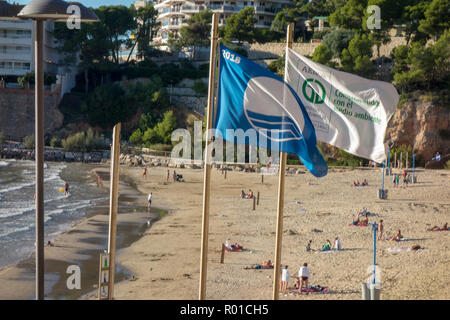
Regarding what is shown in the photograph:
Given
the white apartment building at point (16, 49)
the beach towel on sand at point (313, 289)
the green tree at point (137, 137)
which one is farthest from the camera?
the white apartment building at point (16, 49)

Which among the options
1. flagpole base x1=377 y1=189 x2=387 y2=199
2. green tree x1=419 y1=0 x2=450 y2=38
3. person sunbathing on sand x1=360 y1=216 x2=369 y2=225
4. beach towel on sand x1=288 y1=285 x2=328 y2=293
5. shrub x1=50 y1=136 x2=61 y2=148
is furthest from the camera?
shrub x1=50 y1=136 x2=61 y2=148

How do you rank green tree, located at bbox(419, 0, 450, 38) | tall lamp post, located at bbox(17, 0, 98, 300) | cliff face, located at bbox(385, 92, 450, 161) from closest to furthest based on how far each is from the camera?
tall lamp post, located at bbox(17, 0, 98, 300) < cliff face, located at bbox(385, 92, 450, 161) < green tree, located at bbox(419, 0, 450, 38)

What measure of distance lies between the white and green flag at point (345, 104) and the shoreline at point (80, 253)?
1047cm

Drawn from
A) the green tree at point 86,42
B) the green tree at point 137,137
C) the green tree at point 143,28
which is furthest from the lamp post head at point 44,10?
the green tree at point 143,28

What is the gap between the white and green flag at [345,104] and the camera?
8.36 m

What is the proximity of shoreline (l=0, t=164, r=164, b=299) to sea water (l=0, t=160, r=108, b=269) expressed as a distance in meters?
0.65

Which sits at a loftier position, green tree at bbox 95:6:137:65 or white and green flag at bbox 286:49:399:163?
green tree at bbox 95:6:137:65

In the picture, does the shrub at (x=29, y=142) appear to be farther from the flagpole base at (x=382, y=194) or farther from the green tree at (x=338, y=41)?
the flagpole base at (x=382, y=194)

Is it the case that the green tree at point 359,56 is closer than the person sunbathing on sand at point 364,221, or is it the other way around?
the person sunbathing on sand at point 364,221

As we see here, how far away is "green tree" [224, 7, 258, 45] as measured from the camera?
67375 millimetres

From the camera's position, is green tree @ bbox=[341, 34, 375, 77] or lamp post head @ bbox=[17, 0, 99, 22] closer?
lamp post head @ bbox=[17, 0, 99, 22]

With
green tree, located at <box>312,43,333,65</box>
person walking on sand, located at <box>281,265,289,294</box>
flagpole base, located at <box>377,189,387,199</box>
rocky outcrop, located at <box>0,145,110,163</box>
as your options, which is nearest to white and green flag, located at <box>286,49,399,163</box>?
person walking on sand, located at <box>281,265,289,294</box>

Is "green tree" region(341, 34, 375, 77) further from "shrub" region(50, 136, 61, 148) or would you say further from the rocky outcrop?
"shrub" region(50, 136, 61, 148)
